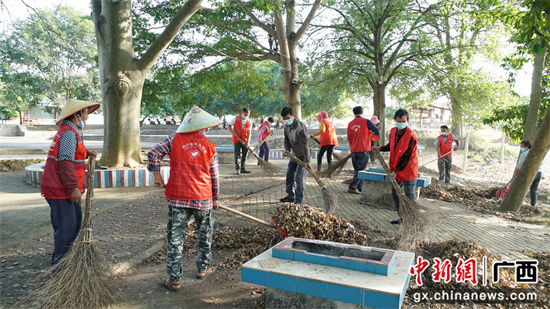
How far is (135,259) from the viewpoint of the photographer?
397 centimetres

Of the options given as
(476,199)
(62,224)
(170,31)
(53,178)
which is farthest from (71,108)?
(476,199)

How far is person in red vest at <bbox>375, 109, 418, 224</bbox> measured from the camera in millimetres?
5051

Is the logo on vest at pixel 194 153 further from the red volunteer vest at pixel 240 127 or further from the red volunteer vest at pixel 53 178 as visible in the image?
the red volunteer vest at pixel 240 127

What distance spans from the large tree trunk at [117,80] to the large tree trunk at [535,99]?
9914 millimetres

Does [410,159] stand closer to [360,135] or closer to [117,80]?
[360,135]

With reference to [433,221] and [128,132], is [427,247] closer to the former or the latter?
[433,221]

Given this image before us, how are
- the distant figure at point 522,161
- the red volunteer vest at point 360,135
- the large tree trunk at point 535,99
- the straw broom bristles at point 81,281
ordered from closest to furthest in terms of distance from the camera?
the straw broom bristles at point 81,281 < the red volunteer vest at point 360,135 < the distant figure at point 522,161 < the large tree trunk at point 535,99

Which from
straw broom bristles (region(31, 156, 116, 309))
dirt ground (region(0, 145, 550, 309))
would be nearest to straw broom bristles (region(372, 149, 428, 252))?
dirt ground (region(0, 145, 550, 309))

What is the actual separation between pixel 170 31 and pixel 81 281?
6.51 metres

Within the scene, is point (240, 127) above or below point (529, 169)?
above

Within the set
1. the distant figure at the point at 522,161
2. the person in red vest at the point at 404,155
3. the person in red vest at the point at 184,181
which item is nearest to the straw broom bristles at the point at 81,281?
the person in red vest at the point at 184,181

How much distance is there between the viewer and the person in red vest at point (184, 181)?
3.29 meters

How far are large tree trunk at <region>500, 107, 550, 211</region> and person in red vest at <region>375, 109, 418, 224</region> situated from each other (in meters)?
3.35

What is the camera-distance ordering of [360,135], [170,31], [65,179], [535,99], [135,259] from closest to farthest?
[65,179]
[135,259]
[360,135]
[170,31]
[535,99]
